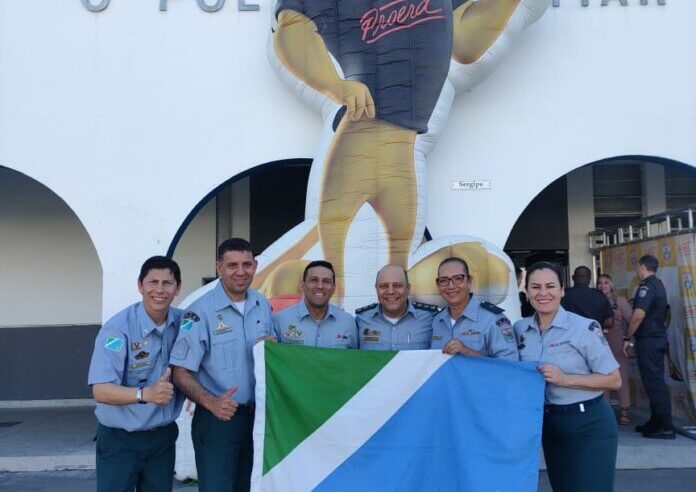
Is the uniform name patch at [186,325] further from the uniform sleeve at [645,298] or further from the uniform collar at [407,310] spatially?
the uniform sleeve at [645,298]

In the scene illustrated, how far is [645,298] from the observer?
5168 mm

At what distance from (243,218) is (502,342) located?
5.84m

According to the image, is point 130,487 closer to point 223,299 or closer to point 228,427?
point 228,427

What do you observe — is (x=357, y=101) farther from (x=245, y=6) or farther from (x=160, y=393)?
(x=160, y=393)

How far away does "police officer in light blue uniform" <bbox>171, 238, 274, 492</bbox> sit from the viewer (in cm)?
266

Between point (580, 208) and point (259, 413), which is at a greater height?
point (580, 208)

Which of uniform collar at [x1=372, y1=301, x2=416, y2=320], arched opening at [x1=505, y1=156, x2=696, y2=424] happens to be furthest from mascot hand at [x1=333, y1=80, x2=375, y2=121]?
arched opening at [x1=505, y1=156, x2=696, y2=424]

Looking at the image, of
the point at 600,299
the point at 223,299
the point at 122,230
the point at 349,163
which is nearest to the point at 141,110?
the point at 122,230

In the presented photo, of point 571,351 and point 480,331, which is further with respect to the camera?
point 480,331

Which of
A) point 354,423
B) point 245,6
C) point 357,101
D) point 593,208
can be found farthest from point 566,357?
point 593,208

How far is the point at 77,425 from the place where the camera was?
627 centimetres

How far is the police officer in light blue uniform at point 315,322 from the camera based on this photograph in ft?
9.87

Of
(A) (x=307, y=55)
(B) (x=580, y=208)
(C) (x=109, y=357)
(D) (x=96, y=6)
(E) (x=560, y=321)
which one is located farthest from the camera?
(B) (x=580, y=208)

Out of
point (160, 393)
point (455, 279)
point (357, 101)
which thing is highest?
point (357, 101)
